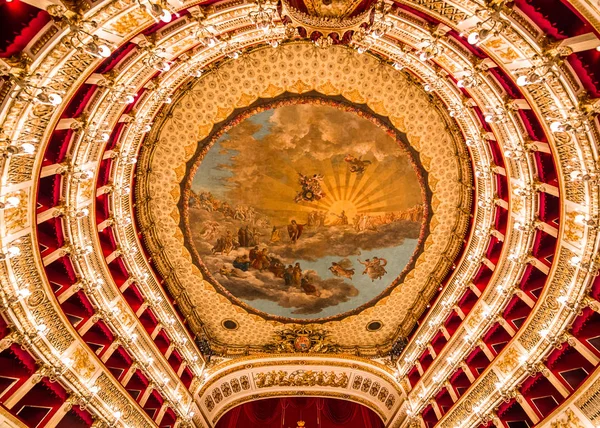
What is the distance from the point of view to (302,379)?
65.9 feet

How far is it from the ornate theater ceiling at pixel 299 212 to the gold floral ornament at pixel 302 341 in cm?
Answer: 14

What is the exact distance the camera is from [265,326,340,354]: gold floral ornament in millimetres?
20141

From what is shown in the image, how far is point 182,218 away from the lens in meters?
17.0

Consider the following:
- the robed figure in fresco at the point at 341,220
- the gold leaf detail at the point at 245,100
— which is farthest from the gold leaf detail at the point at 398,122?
the gold leaf detail at the point at 245,100

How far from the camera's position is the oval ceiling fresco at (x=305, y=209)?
51.8ft

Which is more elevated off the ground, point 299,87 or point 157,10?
point 299,87

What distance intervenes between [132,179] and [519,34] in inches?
593

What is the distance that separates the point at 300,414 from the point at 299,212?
12.7 meters

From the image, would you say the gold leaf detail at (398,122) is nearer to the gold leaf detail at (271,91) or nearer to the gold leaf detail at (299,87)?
the gold leaf detail at (299,87)

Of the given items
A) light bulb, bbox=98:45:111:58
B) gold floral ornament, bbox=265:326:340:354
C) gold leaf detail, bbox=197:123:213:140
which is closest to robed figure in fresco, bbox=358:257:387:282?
gold floral ornament, bbox=265:326:340:354

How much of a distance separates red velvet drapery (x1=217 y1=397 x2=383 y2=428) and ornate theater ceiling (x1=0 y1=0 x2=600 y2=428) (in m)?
0.16

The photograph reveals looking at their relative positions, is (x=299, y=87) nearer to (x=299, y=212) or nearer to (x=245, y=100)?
(x=245, y=100)

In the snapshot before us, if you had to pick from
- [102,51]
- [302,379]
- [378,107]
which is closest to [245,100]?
[378,107]

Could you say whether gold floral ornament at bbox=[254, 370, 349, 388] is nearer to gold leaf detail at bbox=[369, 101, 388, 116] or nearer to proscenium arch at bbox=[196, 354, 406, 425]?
proscenium arch at bbox=[196, 354, 406, 425]
